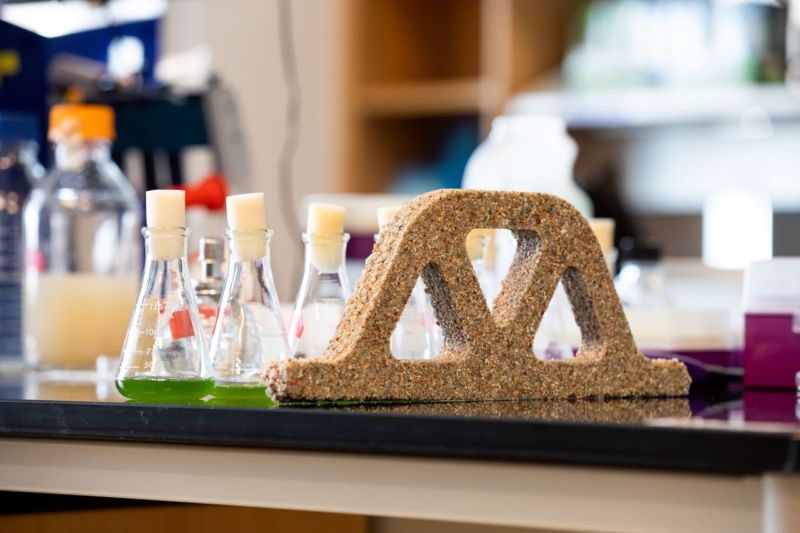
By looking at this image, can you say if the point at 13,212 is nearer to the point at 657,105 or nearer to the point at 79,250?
the point at 79,250

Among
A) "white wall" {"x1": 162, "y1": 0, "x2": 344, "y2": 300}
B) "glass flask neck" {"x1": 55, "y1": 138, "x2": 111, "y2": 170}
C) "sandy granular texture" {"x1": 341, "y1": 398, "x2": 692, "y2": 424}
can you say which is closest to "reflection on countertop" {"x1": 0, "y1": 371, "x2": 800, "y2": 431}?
"sandy granular texture" {"x1": 341, "y1": 398, "x2": 692, "y2": 424}

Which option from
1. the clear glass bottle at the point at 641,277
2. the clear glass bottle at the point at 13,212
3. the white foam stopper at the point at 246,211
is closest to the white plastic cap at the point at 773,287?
the clear glass bottle at the point at 641,277

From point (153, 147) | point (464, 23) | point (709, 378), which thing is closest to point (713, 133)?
point (464, 23)

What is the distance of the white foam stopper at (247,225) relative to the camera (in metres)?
0.81

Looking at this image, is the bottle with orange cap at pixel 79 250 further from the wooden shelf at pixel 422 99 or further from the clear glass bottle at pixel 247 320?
the wooden shelf at pixel 422 99

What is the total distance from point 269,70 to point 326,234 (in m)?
2.61

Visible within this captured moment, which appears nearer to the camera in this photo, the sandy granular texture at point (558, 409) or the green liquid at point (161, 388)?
the sandy granular texture at point (558, 409)

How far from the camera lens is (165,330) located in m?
0.79

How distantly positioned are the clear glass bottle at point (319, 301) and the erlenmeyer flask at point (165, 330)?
9 centimetres

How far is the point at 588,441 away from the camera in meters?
0.57

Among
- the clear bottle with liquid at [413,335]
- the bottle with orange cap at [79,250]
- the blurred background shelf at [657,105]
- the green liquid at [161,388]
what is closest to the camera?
the green liquid at [161,388]

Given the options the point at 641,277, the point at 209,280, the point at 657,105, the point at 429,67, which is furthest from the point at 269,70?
the point at 209,280

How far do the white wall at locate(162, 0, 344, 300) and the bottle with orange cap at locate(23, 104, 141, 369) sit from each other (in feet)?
5.83

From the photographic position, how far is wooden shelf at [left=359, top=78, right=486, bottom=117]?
3.09m
